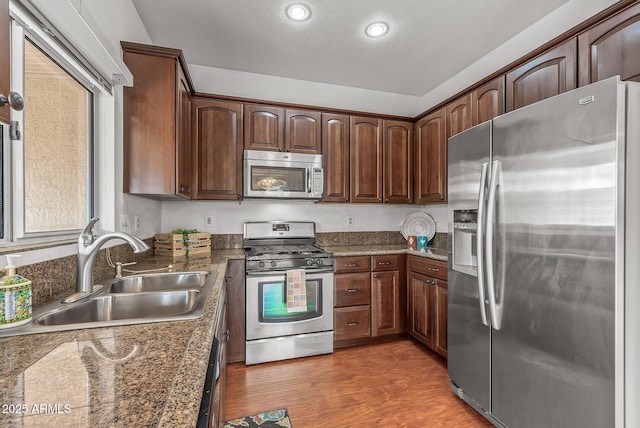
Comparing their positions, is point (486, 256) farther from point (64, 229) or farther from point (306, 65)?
point (306, 65)

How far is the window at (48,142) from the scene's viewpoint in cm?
117

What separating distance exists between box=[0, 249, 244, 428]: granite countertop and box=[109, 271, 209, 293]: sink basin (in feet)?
2.43

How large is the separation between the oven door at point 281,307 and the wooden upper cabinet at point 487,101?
1781mm

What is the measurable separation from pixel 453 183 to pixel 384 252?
41.3 inches

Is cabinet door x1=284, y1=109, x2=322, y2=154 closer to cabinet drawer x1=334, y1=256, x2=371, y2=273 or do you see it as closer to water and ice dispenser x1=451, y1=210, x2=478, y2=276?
cabinet drawer x1=334, y1=256, x2=371, y2=273

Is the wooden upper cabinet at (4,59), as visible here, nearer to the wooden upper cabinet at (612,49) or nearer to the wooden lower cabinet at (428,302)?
the wooden upper cabinet at (612,49)

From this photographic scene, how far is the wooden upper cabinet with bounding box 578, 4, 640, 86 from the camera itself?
4.75ft

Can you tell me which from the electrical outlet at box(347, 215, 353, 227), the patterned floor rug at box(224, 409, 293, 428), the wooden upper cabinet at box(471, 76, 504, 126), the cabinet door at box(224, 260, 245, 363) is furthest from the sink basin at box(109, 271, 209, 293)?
the wooden upper cabinet at box(471, 76, 504, 126)

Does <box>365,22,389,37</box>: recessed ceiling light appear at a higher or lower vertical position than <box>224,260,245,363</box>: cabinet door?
higher

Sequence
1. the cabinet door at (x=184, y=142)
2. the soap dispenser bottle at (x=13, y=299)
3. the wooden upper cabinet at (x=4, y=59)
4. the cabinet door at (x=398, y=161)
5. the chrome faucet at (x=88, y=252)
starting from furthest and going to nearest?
the cabinet door at (x=398, y=161) < the cabinet door at (x=184, y=142) < the chrome faucet at (x=88, y=252) < the soap dispenser bottle at (x=13, y=299) < the wooden upper cabinet at (x=4, y=59)

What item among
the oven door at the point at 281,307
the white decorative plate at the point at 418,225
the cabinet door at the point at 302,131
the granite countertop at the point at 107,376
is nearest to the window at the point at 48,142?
the granite countertop at the point at 107,376

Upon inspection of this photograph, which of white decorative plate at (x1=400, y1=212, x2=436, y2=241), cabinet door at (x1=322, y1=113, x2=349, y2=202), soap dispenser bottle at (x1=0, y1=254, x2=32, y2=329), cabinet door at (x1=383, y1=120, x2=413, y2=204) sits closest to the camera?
soap dispenser bottle at (x1=0, y1=254, x2=32, y2=329)

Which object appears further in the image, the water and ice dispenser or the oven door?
the oven door

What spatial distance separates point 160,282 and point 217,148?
138 centimetres
